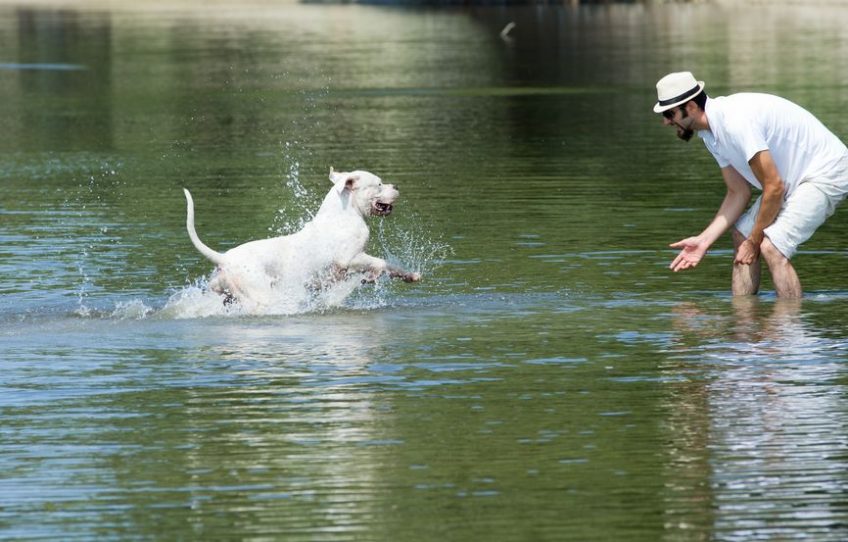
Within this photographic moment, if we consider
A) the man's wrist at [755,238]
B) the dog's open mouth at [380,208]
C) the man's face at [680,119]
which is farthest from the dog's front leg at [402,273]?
the man's wrist at [755,238]

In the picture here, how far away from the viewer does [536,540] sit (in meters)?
7.94

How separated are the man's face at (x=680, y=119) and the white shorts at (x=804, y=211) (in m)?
0.89

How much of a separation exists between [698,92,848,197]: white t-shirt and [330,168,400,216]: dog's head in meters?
2.44

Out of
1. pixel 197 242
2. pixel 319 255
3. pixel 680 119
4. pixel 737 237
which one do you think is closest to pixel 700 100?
pixel 680 119

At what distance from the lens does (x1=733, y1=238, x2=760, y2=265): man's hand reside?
44.7 ft

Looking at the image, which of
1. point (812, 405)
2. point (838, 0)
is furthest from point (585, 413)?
point (838, 0)

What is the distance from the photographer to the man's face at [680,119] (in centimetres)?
1305

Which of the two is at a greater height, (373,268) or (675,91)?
(675,91)

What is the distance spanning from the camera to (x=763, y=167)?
516 inches

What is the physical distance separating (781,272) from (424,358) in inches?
130

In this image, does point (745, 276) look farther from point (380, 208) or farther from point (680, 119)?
point (380, 208)

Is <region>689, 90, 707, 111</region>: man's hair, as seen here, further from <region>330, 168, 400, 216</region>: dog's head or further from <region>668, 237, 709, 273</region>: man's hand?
<region>330, 168, 400, 216</region>: dog's head

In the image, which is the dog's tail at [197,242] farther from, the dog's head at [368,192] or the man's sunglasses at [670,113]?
the man's sunglasses at [670,113]

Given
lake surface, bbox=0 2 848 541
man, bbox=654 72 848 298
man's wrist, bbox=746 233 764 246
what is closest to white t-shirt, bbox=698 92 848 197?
man, bbox=654 72 848 298
